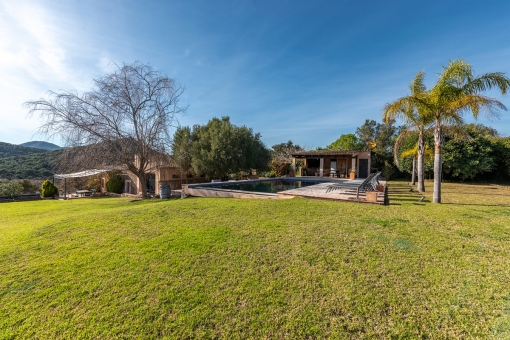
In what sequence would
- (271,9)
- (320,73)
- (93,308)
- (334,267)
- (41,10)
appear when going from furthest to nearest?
(320,73) → (271,9) → (41,10) → (334,267) → (93,308)

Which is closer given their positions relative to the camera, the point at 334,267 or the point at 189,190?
the point at 334,267

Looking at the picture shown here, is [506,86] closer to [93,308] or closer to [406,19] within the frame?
[406,19]

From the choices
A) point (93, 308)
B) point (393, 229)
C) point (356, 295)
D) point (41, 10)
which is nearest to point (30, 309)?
point (93, 308)

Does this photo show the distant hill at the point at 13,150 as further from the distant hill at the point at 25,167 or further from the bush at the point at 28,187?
the bush at the point at 28,187

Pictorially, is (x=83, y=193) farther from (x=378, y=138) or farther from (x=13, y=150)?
(x=378, y=138)

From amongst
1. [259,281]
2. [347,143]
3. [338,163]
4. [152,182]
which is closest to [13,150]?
[152,182]

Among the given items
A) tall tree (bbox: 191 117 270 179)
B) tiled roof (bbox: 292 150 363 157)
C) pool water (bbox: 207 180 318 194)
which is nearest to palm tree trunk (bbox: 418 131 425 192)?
pool water (bbox: 207 180 318 194)

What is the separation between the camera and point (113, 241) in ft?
15.5

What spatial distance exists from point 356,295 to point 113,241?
4.83m

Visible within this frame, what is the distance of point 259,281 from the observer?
10.4 ft

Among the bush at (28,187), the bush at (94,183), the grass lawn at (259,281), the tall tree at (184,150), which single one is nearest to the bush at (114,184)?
the bush at (94,183)

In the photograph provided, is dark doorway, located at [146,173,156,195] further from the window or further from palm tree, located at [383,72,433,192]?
palm tree, located at [383,72,433,192]

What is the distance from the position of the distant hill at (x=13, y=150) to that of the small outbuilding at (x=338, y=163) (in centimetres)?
3680

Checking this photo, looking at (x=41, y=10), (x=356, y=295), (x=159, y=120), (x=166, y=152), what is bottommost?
(x=356, y=295)
